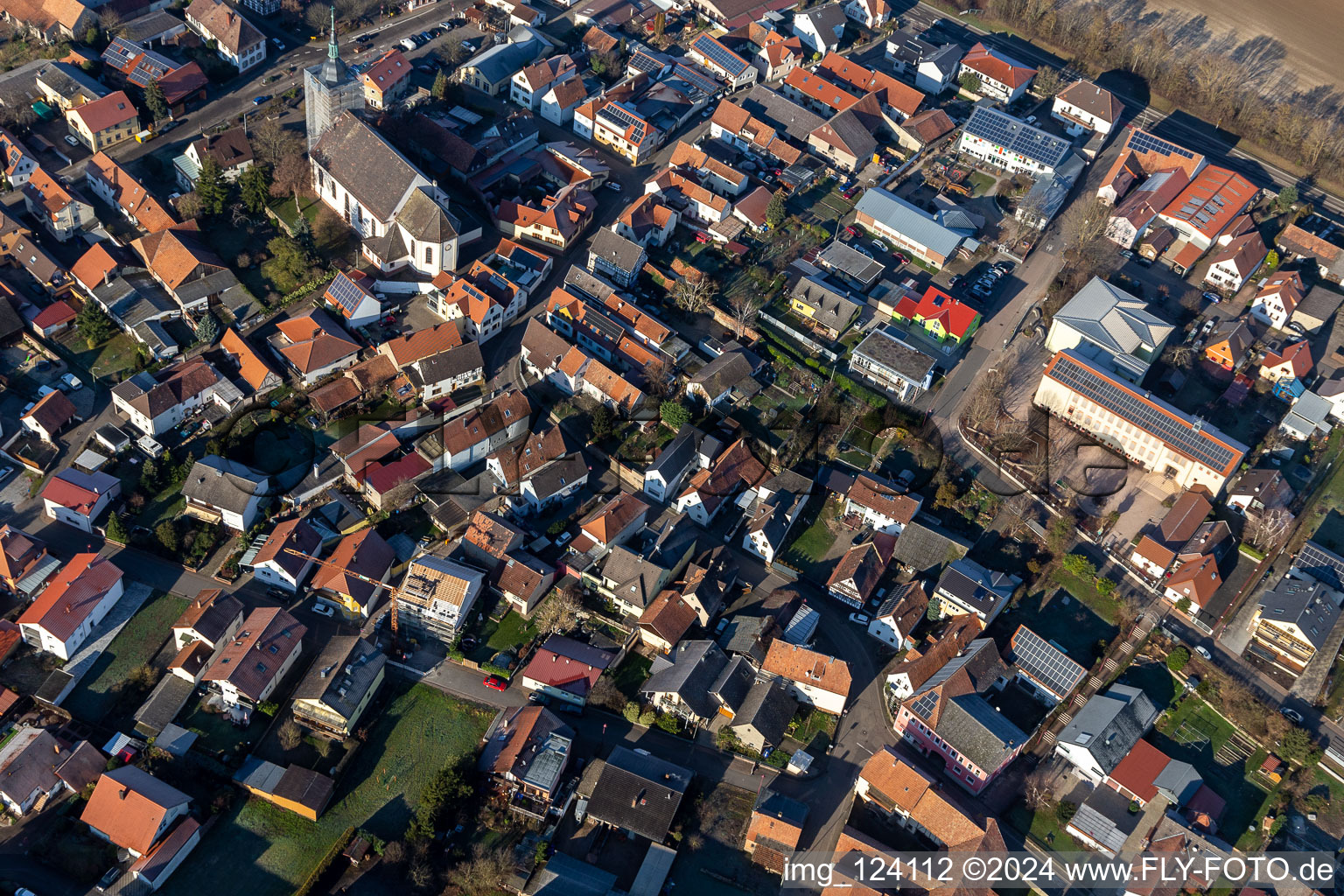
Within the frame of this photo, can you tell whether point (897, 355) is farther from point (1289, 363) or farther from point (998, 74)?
point (998, 74)

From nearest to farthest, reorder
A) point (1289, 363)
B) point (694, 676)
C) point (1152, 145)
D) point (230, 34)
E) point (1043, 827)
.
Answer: point (1043, 827) → point (694, 676) → point (1289, 363) → point (1152, 145) → point (230, 34)

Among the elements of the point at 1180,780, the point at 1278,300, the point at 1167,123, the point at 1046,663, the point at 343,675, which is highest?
the point at 1167,123

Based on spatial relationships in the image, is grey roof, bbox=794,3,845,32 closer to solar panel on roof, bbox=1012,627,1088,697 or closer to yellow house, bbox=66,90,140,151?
yellow house, bbox=66,90,140,151

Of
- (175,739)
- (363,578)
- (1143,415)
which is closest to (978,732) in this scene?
(1143,415)

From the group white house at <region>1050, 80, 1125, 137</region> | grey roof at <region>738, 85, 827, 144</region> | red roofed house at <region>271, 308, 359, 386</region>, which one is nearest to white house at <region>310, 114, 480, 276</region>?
red roofed house at <region>271, 308, 359, 386</region>

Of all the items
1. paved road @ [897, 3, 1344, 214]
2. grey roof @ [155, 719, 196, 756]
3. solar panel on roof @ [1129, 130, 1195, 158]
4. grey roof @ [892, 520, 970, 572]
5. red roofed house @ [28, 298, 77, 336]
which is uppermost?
paved road @ [897, 3, 1344, 214]

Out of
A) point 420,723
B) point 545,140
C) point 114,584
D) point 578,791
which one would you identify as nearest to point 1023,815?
point 578,791
